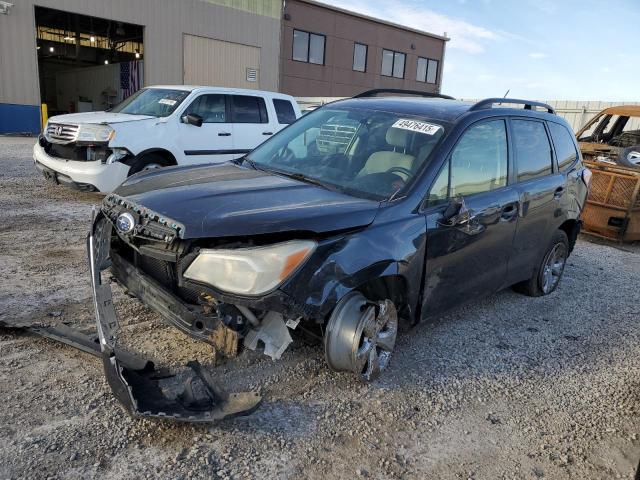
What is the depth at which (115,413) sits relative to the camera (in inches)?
108

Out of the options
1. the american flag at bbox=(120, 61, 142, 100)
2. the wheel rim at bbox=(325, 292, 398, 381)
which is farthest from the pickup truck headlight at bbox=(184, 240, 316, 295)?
the american flag at bbox=(120, 61, 142, 100)

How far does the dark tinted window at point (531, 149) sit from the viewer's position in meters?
4.20

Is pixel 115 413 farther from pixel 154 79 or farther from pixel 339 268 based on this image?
pixel 154 79

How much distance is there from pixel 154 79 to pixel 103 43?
360 inches

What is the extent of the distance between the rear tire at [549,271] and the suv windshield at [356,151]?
2.04 metres

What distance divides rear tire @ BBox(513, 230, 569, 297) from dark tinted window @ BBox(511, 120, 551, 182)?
2.52 ft

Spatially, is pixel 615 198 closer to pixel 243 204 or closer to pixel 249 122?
pixel 249 122

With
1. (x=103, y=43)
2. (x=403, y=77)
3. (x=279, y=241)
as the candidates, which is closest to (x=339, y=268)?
(x=279, y=241)

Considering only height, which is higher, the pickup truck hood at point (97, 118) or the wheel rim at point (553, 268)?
the pickup truck hood at point (97, 118)

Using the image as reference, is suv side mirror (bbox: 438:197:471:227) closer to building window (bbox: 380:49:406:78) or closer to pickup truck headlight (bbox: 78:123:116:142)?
pickup truck headlight (bbox: 78:123:116:142)

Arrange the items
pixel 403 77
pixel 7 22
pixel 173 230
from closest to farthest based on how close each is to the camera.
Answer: pixel 173 230, pixel 7 22, pixel 403 77

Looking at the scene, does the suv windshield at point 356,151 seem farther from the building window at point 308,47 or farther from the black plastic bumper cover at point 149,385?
the building window at point 308,47

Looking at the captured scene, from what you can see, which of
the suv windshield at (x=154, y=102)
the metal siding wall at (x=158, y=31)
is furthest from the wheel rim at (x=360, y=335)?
the metal siding wall at (x=158, y=31)

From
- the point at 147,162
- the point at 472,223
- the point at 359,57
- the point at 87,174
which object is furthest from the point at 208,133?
the point at 359,57
